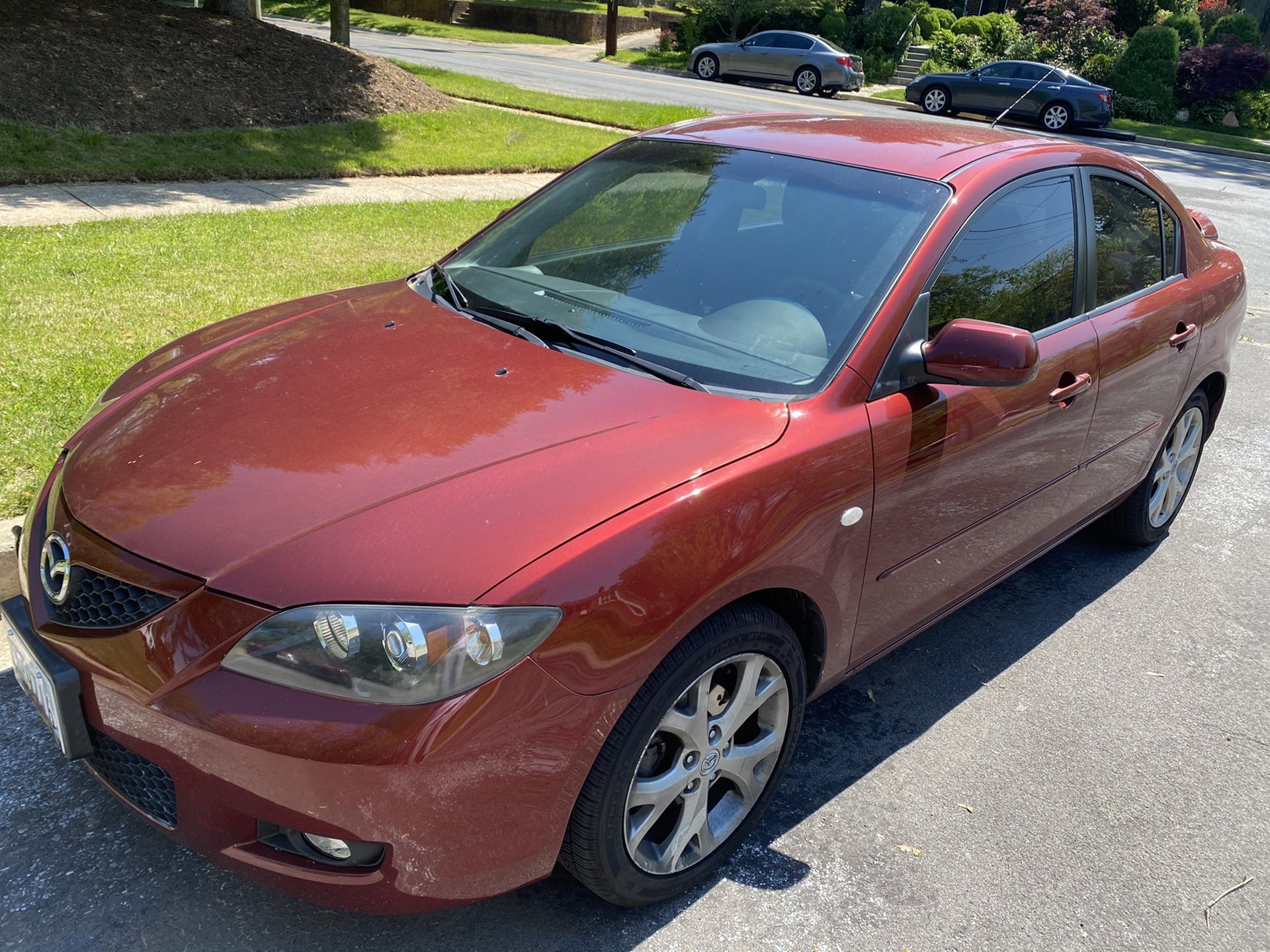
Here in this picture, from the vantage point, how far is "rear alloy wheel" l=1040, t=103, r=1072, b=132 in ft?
76.9

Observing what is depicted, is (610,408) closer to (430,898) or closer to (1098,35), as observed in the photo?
(430,898)

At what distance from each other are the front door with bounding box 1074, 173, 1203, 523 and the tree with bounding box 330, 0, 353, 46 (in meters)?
13.8

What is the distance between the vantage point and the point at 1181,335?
4.22 m

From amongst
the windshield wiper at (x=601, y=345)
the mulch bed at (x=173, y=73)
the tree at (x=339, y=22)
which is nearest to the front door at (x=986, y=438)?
the windshield wiper at (x=601, y=345)

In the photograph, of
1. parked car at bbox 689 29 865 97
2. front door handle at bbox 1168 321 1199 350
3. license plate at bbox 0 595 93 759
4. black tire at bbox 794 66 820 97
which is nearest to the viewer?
license plate at bbox 0 595 93 759

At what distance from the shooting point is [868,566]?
2908mm

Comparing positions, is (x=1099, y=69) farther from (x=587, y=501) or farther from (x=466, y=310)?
(x=587, y=501)

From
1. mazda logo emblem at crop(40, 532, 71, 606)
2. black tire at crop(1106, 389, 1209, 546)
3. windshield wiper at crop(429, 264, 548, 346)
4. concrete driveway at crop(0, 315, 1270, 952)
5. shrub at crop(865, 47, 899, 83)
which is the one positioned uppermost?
shrub at crop(865, 47, 899, 83)

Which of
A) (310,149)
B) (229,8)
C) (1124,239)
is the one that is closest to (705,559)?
(1124,239)

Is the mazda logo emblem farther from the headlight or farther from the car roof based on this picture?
the car roof

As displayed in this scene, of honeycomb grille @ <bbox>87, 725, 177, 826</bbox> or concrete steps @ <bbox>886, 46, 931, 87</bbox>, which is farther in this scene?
concrete steps @ <bbox>886, 46, 931, 87</bbox>

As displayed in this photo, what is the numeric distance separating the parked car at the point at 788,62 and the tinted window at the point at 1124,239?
2412 centimetres

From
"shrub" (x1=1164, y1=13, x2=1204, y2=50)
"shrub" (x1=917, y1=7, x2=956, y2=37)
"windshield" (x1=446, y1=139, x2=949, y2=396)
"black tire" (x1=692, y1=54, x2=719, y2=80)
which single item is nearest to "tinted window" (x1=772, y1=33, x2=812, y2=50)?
"black tire" (x1=692, y1=54, x2=719, y2=80)

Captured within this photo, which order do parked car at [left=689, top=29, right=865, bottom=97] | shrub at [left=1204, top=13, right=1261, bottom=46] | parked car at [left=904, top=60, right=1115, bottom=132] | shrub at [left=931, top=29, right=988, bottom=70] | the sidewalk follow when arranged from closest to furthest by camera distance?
1. the sidewalk
2. parked car at [left=904, top=60, right=1115, bottom=132]
3. parked car at [left=689, top=29, right=865, bottom=97]
4. shrub at [left=1204, top=13, right=1261, bottom=46]
5. shrub at [left=931, top=29, right=988, bottom=70]
